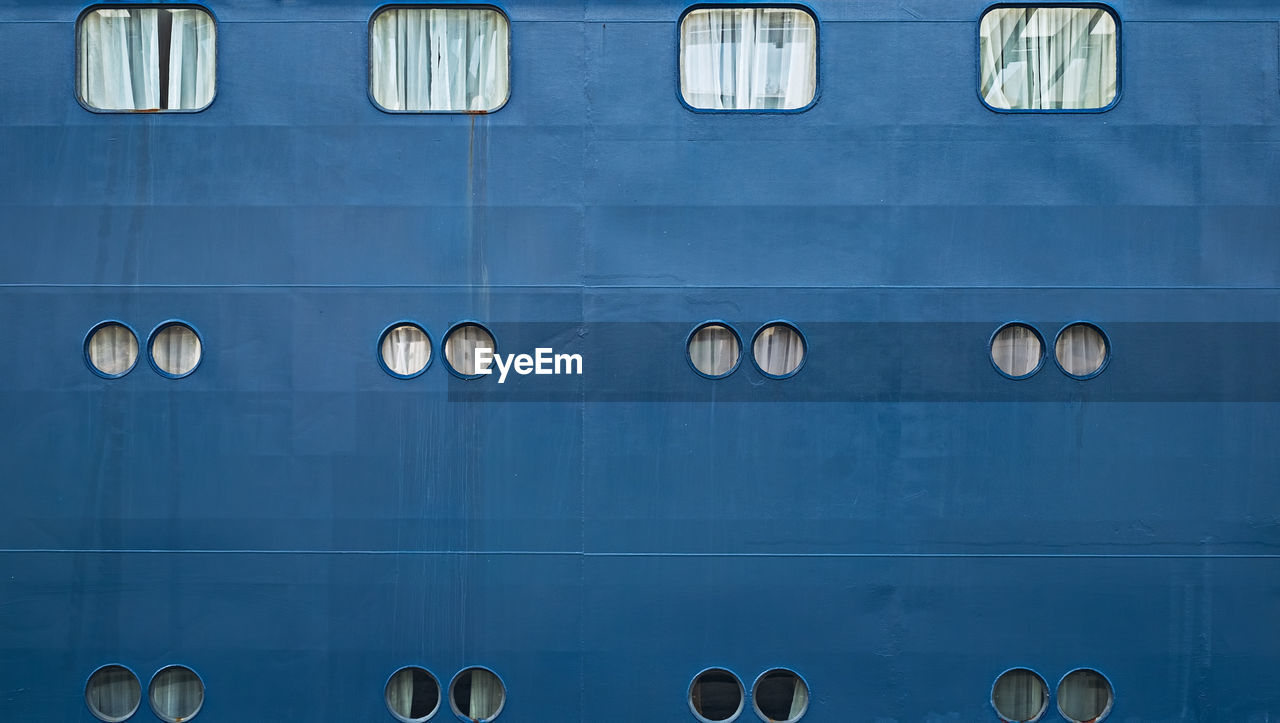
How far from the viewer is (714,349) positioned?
13.9ft

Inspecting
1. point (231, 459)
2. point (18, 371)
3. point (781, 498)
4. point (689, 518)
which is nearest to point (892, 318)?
Result: point (781, 498)

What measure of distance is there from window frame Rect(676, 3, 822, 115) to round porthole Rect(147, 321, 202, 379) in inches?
118

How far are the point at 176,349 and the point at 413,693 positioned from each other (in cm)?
231

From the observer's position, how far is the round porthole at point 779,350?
13.8ft

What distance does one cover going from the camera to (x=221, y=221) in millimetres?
4211

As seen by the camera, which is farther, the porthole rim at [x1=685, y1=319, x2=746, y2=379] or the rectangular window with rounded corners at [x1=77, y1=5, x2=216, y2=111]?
the rectangular window with rounded corners at [x1=77, y1=5, x2=216, y2=111]

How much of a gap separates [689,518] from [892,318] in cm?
157

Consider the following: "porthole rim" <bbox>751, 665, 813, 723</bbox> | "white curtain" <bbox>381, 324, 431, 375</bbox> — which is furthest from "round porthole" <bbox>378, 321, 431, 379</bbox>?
"porthole rim" <bbox>751, 665, 813, 723</bbox>

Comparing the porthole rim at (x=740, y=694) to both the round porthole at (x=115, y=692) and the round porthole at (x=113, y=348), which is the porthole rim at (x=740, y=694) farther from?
the round porthole at (x=113, y=348)

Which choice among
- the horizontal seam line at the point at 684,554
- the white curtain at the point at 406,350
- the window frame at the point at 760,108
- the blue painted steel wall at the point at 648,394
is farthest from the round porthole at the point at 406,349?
the window frame at the point at 760,108

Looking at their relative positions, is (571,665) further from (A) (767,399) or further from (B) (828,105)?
(B) (828,105)

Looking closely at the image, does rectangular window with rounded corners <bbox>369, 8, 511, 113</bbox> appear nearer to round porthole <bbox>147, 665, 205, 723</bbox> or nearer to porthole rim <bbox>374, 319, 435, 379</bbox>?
porthole rim <bbox>374, 319, 435, 379</bbox>

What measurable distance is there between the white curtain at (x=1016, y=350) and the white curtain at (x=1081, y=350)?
0.40ft

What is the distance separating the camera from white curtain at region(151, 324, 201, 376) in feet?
13.9
